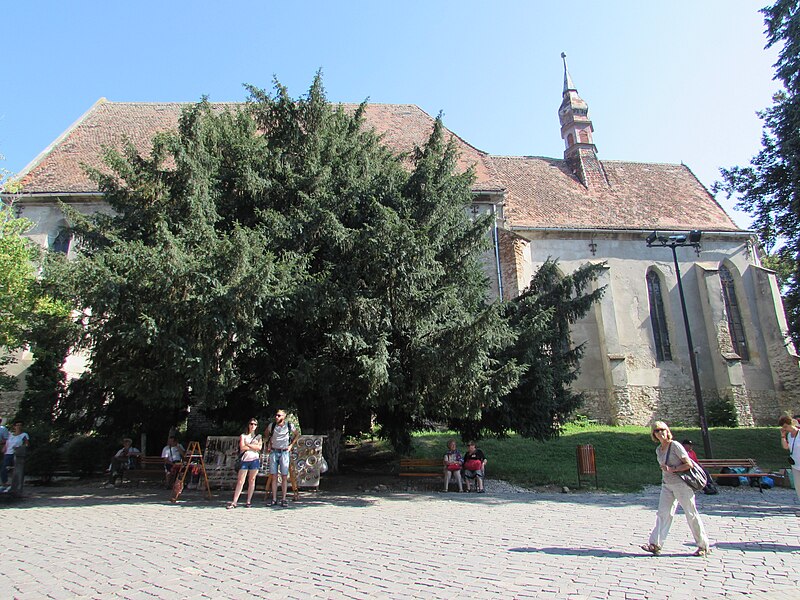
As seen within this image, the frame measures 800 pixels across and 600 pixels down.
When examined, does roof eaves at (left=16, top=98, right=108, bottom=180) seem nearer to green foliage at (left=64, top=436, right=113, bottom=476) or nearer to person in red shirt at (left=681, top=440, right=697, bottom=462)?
green foliage at (left=64, top=436, right=113, bottom=476)

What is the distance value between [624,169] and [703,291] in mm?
8894

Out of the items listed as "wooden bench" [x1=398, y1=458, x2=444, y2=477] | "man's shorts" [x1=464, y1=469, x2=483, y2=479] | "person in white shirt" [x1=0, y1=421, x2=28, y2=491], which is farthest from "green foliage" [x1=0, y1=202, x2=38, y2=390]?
"man's shorts" [x1=464, y1=469, x2=483, y2=479]

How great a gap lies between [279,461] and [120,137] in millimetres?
16044

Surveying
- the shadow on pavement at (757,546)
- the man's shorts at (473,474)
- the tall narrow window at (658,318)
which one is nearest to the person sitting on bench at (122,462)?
the man's shorts at (473,474)

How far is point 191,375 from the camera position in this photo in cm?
860

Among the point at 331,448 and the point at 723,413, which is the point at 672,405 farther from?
the point at 331,448

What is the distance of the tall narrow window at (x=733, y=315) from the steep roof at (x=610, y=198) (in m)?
2.50

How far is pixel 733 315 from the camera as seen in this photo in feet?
85.1

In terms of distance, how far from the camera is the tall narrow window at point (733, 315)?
25469mm

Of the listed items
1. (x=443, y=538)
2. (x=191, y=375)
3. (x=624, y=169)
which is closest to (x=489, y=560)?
(x=443, y=538)

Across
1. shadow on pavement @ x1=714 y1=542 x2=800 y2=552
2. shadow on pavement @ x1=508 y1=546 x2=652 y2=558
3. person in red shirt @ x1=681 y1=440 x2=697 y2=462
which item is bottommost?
shadow on pavement @ x1=508 y1=546 x2=652 y2=558

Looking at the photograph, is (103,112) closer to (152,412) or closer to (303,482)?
(152,412)

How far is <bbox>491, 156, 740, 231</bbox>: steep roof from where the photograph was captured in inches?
1013

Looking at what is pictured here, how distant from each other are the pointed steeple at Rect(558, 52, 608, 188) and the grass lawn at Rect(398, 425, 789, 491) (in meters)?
14.5
